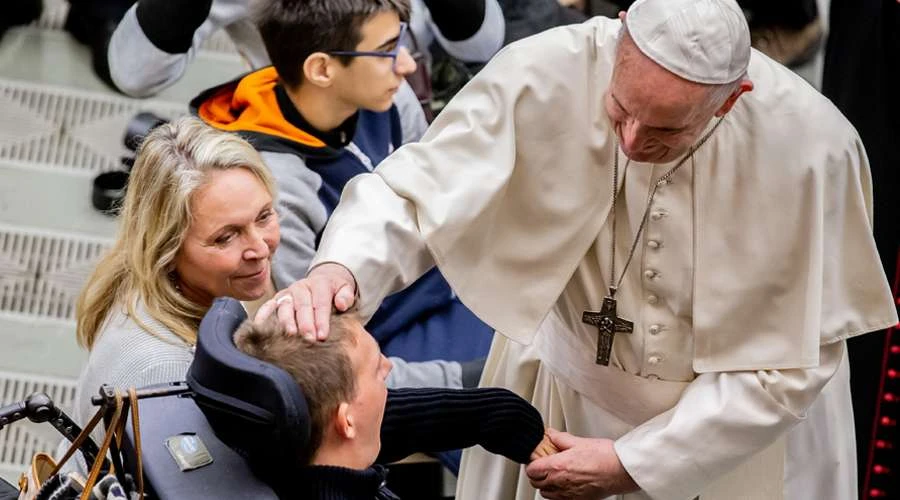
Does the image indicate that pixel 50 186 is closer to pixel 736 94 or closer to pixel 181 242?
pixel 181 242

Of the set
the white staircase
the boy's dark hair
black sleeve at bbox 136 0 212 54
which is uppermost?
the boy's dark hair

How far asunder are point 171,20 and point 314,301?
6.39 feet

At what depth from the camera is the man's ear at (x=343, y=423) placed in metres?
2.27

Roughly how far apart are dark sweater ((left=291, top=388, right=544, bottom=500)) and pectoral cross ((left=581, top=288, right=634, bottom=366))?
0.20 meters

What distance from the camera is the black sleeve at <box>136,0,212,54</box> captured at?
4.08 m

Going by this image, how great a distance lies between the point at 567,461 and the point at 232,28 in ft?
7.05

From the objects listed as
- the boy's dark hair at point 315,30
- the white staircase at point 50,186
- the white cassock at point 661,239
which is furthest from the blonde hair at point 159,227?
the white staircase at point 50,186

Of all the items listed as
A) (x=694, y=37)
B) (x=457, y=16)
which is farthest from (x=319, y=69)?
(x=694, y=37)

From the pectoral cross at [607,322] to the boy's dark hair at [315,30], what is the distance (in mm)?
1294

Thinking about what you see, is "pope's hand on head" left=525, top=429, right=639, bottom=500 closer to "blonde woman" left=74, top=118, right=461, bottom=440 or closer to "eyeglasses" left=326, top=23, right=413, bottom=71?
"blonde woman" left=74, top=118, right=461, bottom=440

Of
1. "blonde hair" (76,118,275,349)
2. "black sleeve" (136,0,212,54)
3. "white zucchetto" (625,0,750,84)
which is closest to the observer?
"white zucchetto" (625,0,750,84)

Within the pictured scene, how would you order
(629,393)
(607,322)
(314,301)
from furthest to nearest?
(629,393) < (607,322) < (314,301)

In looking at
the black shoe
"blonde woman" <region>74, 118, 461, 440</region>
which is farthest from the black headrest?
the black shoe

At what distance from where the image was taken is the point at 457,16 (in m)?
4.46
